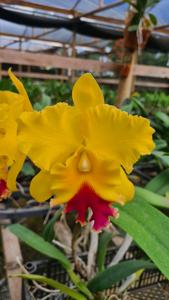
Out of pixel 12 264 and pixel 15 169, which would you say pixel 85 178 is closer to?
pixel 15 169

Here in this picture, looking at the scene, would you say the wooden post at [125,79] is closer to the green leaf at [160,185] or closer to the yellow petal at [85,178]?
the green leaf at [160,185]

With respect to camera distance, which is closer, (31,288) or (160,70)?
(31,288)

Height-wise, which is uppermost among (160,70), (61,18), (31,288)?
(61,18)

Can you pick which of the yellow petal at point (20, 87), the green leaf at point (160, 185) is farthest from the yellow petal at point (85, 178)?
the green leaf at point (160, 185)

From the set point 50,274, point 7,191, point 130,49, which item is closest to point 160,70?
point 130,49

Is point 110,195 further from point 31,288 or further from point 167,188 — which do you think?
point 31,288

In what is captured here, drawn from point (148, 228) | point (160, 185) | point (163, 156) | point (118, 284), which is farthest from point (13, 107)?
point (118, 284)

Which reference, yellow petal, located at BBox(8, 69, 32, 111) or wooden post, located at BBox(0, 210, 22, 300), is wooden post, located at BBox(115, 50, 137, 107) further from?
yellow petal, located at BBox(8, 69, 32, 111)
